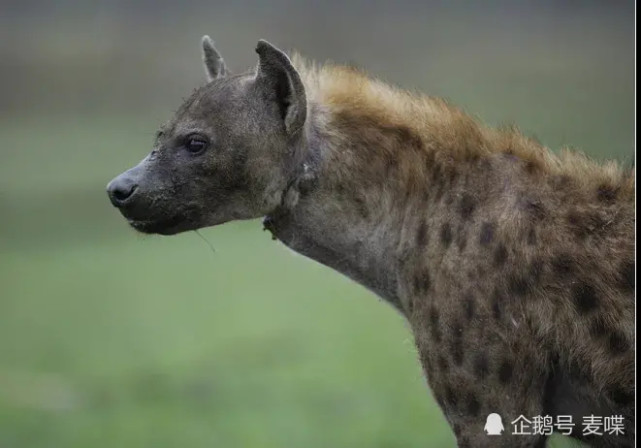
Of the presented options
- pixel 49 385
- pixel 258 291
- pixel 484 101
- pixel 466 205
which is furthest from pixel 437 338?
pixel 484 101

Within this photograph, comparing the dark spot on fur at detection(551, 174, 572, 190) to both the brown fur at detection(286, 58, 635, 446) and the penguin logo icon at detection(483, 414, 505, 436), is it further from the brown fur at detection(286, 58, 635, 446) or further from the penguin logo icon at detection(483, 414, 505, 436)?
the penguin logo icon at detection(483, 414, 505, 436)

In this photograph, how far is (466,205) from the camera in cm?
378

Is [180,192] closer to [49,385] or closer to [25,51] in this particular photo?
[49,385]

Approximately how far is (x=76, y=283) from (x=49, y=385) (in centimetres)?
310

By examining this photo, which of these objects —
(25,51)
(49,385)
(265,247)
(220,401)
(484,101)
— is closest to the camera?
(220,401)

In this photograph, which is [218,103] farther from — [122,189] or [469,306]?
[469,306]

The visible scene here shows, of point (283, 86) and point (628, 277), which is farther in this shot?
point (283, 86)

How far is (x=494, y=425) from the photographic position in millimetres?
3607

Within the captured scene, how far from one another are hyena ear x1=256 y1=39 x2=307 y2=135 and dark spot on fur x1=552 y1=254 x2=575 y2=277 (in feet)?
2.82

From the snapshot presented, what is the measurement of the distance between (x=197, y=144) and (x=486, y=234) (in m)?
0.90

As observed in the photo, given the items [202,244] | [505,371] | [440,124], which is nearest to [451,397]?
[505,371]

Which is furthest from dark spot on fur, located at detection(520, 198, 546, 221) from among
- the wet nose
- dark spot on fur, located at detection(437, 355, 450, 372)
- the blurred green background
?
the wet nose

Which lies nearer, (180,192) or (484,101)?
(180,192)

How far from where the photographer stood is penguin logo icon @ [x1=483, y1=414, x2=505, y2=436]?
360 centimetres
